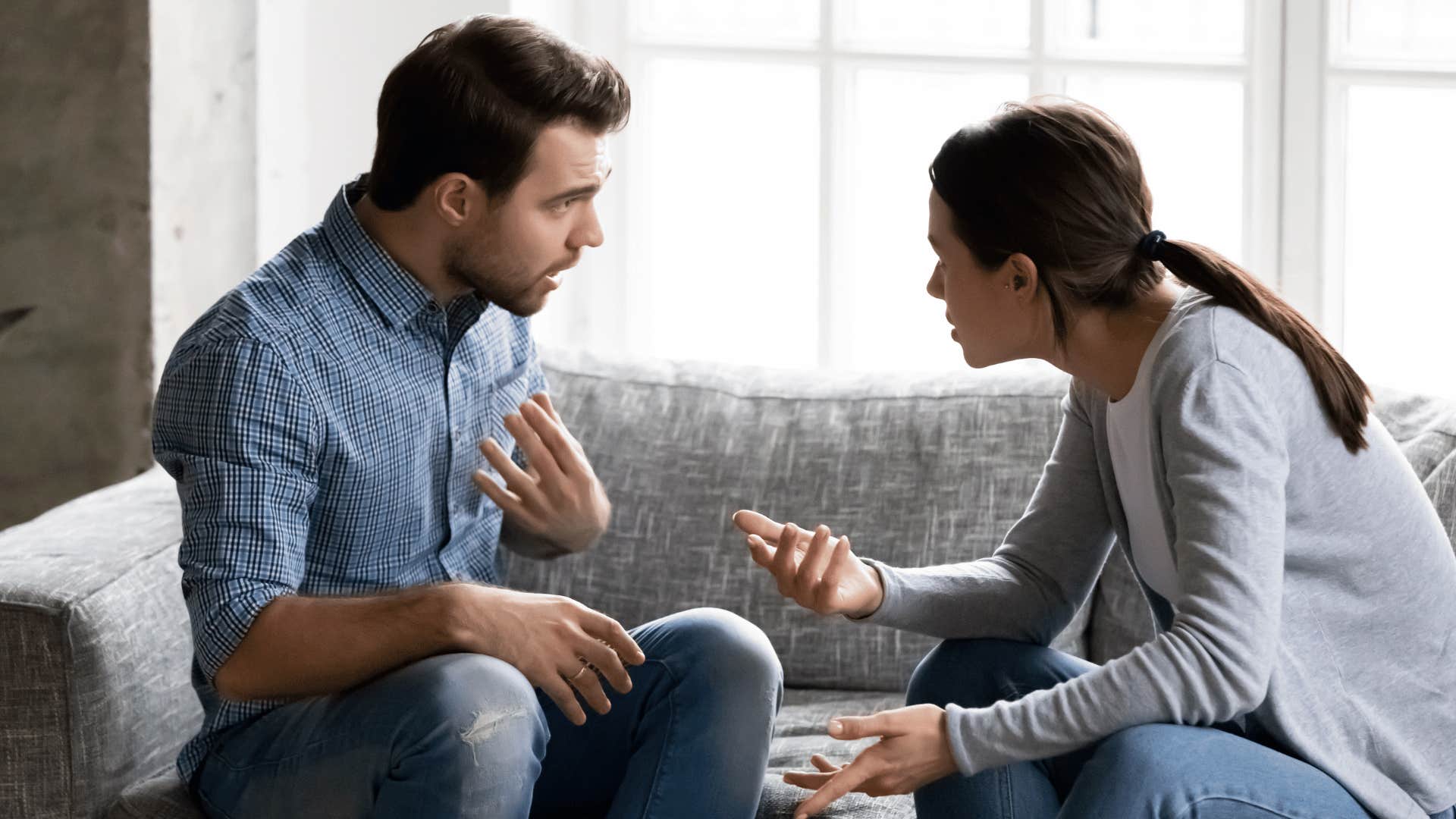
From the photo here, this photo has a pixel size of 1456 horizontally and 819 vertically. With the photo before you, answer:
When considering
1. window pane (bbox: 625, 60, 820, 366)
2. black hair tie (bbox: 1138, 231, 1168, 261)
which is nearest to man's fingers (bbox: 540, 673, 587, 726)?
black hair tie (bbox: 1138, 231, 1168, 261)

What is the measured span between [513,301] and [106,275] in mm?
956

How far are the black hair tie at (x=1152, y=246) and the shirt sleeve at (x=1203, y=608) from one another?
0.13m

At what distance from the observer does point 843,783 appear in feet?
4.05

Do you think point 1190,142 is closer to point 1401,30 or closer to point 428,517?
point 1401,30

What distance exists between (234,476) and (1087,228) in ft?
2.62

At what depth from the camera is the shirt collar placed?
1504 mm

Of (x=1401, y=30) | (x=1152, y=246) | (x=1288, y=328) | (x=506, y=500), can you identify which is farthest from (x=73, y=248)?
(x=1401, y=30)

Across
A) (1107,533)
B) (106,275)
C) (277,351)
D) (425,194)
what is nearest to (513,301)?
(425,194)

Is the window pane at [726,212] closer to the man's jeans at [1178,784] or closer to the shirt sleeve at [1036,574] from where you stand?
the shirt sleeve at [1036,574]

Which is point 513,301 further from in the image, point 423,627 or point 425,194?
point 423,627

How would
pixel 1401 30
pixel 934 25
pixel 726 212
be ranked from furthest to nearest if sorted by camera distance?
pixel 726 212, pixel 934 25, pixel 1401 30

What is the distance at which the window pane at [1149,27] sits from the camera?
246 centimetres

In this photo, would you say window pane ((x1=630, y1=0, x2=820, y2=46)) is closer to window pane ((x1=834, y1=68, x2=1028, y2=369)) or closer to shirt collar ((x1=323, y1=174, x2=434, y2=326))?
window pane ((x1=834, y1=68, x2=1028, y2=369))

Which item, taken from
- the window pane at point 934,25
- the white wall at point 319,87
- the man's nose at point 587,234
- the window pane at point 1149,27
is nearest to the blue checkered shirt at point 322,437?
the man's nose at point 587,234
